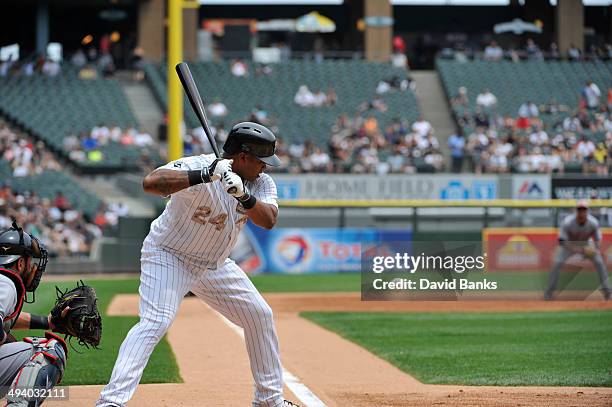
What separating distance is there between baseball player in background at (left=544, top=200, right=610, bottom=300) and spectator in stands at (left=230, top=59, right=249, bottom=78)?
17.6 m

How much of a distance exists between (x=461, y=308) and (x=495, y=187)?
420 inches

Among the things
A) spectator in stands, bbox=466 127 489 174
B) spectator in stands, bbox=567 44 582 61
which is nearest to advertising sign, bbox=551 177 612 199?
spectator in stands, bbox=466 127 489 174

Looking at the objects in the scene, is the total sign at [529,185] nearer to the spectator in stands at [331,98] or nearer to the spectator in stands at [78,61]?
the spectator in stands at [331,98]

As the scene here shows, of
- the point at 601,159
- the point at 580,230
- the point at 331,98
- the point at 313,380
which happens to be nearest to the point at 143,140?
the point at 331,98

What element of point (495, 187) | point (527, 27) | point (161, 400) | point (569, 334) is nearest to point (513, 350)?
point (569, 334)

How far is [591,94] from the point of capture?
29.9 metres

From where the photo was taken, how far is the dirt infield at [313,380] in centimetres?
667

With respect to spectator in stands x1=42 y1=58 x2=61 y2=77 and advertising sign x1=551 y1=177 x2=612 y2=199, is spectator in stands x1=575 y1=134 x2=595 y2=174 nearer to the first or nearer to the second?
advertising sign x1=551 y1=177 x2=612 y2=199

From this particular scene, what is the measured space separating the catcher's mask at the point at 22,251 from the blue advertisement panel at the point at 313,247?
1465cm

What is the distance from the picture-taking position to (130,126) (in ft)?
90.2

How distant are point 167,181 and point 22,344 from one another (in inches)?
41.4

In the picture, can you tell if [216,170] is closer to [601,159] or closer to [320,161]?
[320,161]

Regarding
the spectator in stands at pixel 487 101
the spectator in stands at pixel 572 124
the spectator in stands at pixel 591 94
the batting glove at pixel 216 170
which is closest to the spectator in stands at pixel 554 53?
the spectator in stands at pixel 591 94

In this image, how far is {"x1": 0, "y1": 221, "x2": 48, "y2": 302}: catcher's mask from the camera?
4777 mm
